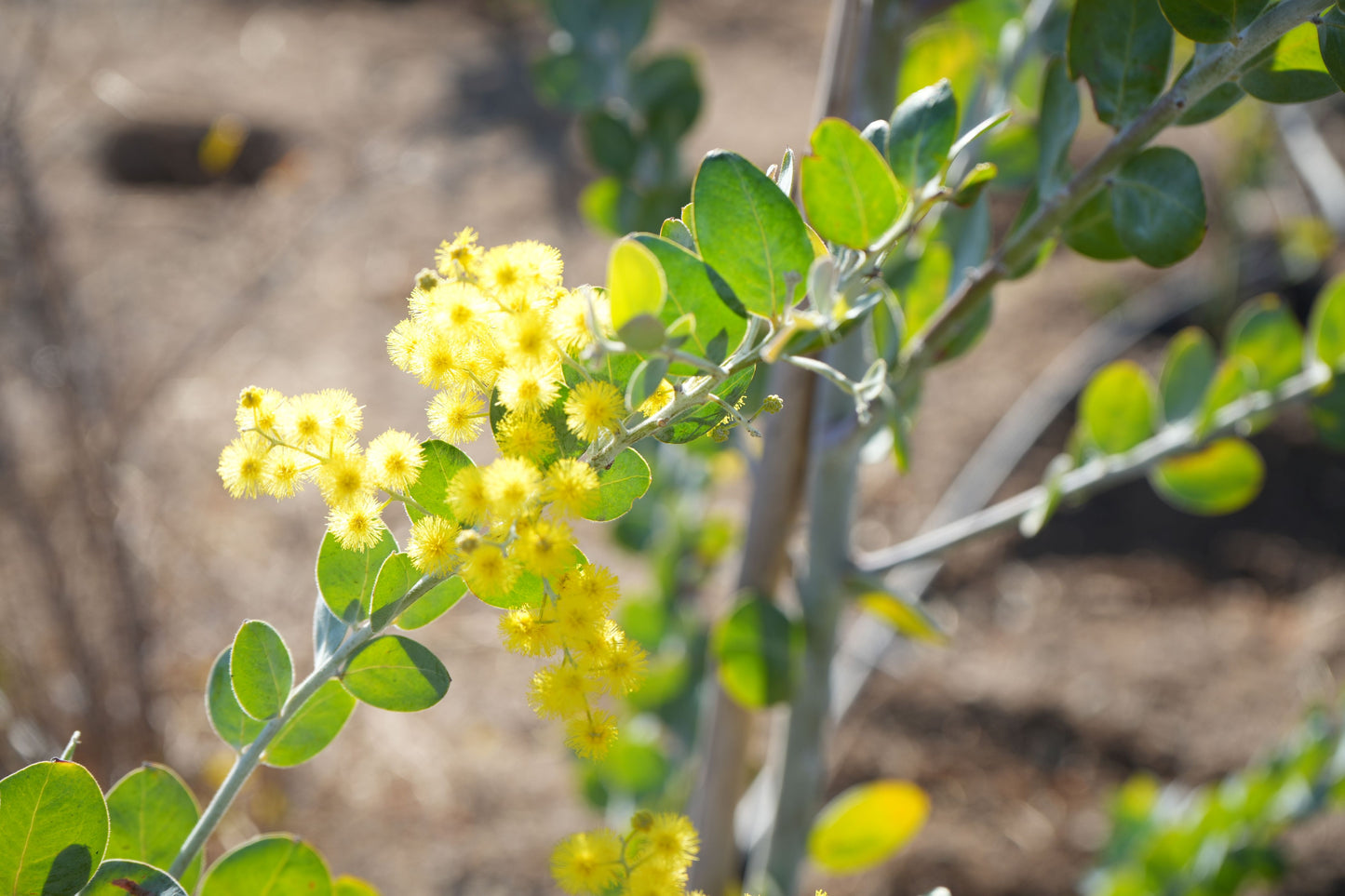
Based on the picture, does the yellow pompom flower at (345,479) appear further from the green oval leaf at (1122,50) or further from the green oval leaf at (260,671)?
the green oval leaf at (1122,50)

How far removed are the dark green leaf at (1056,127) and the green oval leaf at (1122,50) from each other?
0.9 inches

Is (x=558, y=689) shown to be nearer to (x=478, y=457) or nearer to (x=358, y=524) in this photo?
(x=358, y=524)

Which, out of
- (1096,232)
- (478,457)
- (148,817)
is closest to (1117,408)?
(1096,232)

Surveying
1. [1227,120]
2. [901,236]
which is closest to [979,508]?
[1227,120]

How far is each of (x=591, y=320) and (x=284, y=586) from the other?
4.72 feet

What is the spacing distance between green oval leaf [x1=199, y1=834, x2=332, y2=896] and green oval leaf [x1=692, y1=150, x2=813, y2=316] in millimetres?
230

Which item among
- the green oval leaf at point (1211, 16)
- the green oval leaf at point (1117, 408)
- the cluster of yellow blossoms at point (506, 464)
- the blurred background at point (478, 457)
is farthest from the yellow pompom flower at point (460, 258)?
the green oval leaf at point (1117, 408)

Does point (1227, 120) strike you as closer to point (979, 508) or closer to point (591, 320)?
point (979, 508)

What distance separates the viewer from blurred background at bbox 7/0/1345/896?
100 centimetres

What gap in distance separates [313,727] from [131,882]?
2.7 inches

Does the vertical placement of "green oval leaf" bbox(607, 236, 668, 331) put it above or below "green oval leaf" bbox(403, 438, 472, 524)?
above

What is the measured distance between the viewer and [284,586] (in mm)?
1506

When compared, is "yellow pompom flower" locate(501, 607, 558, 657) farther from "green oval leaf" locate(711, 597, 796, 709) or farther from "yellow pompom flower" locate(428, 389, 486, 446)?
"green oval leaf" locate(711, 597, 796, 709)

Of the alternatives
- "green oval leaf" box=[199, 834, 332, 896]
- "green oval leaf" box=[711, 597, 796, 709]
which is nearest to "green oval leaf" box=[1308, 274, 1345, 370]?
"green oval leaf" box=[711, 597, 796, 709]
